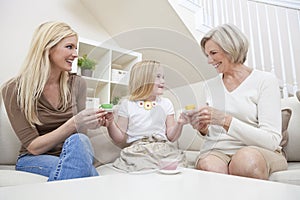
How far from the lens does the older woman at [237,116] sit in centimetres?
80

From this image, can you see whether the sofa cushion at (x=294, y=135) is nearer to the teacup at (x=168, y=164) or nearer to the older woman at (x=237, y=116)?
the older woman at (x=237, y=116)

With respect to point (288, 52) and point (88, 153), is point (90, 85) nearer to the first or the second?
point (88, 153)

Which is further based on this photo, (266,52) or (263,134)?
(266,52)

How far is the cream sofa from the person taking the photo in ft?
2.34

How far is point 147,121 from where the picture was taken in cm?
73

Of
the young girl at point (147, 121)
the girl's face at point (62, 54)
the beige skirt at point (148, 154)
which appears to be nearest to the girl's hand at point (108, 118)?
the young girl at point (147, 121)

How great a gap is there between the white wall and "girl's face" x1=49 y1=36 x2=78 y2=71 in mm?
786

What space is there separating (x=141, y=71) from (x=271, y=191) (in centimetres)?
46

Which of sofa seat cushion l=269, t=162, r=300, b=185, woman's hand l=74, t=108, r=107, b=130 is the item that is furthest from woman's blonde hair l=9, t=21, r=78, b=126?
sofa seat cushion l=269, t=162, r=300, b=185

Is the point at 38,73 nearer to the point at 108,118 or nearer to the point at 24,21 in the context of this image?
the point at 108,118

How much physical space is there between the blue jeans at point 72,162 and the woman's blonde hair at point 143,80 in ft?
0.72

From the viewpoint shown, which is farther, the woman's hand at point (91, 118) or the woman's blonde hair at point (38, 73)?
the woman's blonde hair at point (38, 73)

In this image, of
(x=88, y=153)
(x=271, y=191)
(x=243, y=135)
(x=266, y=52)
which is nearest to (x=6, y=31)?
(x=88, y=153)

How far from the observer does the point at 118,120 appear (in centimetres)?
74
